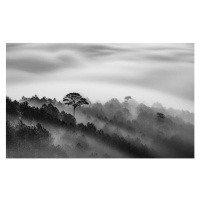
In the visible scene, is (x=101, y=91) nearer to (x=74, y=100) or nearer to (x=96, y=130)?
(x=74, y=100)

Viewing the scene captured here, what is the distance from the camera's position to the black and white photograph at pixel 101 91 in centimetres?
421

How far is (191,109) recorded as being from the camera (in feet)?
13.9

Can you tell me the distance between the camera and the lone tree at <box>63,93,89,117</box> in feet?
13.9

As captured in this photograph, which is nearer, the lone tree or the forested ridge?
the forested ridge

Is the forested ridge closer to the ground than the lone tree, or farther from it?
closer to the ground

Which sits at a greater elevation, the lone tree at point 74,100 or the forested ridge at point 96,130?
the lone tree at point 74,100

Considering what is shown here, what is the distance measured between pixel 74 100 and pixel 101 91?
390 millimetres

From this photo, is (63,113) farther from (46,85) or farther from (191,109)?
(191,109)

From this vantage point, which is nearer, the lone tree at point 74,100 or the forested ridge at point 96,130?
the forested ridge at point 96,130

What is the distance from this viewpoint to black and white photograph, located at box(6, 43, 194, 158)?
4.21m

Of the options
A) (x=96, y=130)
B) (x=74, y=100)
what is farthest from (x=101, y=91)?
(x=96, y=130)

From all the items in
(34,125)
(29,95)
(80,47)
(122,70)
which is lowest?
(34,125)
